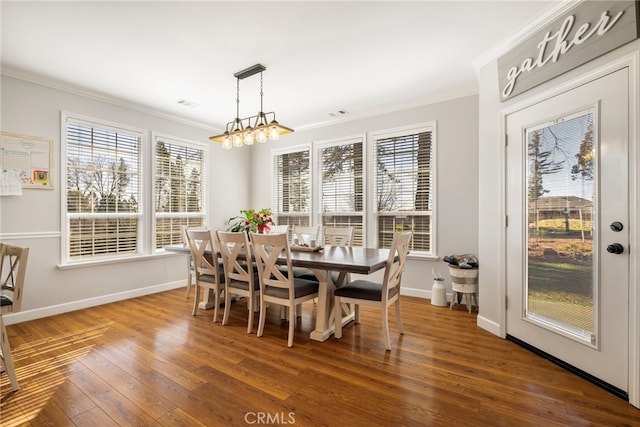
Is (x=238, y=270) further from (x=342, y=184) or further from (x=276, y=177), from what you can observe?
(x=276, y=177)

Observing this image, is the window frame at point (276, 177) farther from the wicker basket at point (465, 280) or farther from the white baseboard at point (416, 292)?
the wicker basket at point (465, 280)

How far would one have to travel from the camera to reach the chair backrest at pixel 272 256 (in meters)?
2.70

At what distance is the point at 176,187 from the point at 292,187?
79.6 inches

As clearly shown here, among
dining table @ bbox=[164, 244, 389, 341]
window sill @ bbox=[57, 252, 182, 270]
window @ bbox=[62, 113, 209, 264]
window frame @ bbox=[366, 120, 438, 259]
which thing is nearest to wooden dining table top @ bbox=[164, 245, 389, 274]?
dining table @ bbox=[164, 244, 389, 341]

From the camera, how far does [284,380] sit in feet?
7.16

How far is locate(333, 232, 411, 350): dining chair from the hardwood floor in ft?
0.76

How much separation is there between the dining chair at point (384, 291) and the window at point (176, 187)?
336 cm

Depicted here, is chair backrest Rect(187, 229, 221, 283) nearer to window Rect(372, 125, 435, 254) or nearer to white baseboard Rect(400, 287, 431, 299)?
window Rect(372, 125, 435, 254)

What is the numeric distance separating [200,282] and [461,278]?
3168mm

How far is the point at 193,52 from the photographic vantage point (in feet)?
9.92

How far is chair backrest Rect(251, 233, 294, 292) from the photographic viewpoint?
2695 mm

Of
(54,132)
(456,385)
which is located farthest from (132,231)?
(456,385)

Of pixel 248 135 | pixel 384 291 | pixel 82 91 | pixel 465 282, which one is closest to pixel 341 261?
pixel 384 291

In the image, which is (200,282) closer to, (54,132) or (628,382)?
(54,132)
